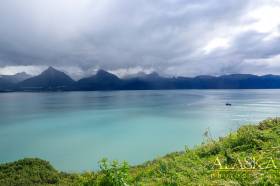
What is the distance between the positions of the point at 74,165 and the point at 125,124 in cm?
2950

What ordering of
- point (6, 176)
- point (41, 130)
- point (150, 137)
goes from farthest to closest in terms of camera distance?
point (41, 130) → point (150, 137) → point (6, 176)

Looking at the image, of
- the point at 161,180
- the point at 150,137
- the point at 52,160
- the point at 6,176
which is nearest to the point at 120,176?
the point at 161,180

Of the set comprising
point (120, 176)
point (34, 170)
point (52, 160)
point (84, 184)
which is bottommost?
point (52, 160)

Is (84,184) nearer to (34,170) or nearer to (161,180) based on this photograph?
(161,180)

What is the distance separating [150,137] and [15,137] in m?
22.9

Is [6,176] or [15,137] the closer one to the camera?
[6,176]

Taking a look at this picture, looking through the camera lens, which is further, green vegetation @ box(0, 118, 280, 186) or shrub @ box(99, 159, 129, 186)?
shrub @ box(99, 159, 129, 186)

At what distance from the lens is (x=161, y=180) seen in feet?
21.7

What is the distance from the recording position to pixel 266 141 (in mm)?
8922

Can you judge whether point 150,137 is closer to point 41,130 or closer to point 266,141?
point 41,130

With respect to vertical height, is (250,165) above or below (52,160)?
above

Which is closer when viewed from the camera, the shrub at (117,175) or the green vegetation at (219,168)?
the green vegetation at (219,168)

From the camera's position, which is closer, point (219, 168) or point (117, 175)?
point (117, 175)

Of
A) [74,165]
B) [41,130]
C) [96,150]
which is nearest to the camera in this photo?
[74,165]
